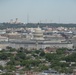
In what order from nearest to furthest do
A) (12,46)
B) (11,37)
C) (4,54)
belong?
(4,54) → (12,46) → (11,37)

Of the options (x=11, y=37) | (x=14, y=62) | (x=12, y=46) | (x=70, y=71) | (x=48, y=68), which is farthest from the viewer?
(x=11, y=37)

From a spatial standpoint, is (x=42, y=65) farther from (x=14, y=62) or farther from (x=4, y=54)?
(x=4, y=54)

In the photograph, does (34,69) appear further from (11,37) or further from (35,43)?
(11,37)

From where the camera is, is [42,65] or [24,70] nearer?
[24,70]

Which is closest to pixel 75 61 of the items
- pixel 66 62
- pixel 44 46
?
pixel 66 62

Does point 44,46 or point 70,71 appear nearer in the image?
point 70,71

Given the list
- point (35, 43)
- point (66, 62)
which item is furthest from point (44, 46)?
point (66, 62)

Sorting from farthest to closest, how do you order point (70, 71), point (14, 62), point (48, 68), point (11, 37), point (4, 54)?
point (11, 37), point (4, 54), point (14, 62), point (48, 68), point (70, 71)

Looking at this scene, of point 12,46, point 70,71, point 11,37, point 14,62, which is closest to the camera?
point 70,71
